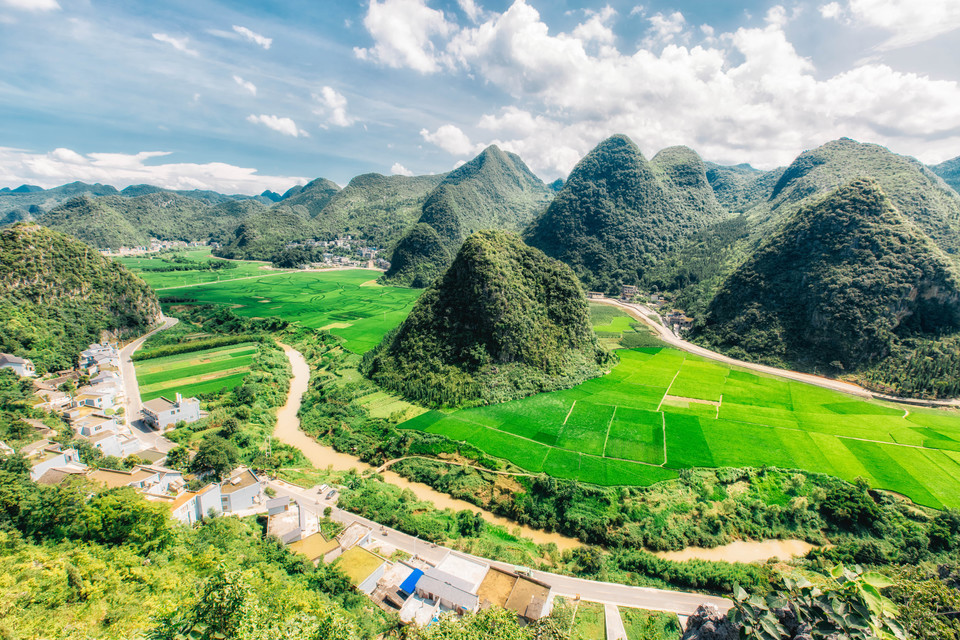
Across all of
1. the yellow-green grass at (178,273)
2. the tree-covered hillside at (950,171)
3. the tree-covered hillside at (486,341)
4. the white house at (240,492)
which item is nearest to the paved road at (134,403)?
the white house at (240,492)

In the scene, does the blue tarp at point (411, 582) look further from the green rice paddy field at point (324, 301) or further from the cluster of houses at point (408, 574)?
the green rice paddy field at point (324, 301)

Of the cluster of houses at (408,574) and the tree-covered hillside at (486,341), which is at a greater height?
the tree-covered hillside at (486,341)

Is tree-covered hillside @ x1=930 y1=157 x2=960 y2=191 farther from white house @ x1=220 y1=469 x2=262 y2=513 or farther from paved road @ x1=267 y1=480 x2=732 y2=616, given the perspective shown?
white house @ x1=220 y1=469 x2=262 y2=513

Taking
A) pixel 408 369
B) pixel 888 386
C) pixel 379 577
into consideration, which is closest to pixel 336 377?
pixel 408 369

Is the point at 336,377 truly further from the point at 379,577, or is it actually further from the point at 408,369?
Result: the point at 379,577

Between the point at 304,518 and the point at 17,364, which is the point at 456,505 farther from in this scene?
the point at 17,364

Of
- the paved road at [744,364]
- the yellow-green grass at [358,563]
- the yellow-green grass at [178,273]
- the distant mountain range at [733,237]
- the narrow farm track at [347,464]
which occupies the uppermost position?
the distant mountain range at [733,237]

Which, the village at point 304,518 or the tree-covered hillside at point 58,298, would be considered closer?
the village at point 304,518
